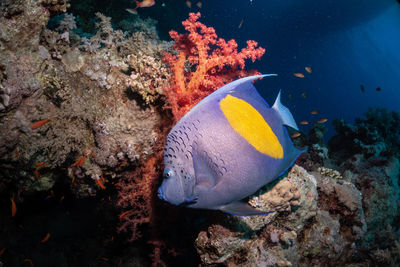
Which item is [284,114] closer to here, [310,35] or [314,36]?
[310,35]

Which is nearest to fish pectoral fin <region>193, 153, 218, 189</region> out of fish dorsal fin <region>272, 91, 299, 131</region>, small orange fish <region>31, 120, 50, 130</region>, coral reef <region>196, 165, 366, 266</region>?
fish dorsal fin <region>272, 91, 299, 131</region>

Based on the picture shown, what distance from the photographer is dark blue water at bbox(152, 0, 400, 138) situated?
30328mm

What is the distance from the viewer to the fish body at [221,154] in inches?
48.0

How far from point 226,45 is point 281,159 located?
251cm

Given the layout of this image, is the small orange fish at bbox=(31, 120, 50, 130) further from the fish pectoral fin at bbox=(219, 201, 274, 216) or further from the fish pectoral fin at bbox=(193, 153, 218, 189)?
the fish pectoral fin at bbox=(219, 201, 274, 216)

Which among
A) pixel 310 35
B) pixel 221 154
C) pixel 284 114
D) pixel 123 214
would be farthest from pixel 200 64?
pixel 310 35

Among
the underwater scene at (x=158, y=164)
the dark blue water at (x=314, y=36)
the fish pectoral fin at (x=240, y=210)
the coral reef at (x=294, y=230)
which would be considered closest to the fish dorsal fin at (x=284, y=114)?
the underwater scene at (x=158, y=164)

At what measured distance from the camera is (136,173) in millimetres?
3100

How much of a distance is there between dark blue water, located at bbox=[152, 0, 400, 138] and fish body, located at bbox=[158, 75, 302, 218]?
18.1 metres

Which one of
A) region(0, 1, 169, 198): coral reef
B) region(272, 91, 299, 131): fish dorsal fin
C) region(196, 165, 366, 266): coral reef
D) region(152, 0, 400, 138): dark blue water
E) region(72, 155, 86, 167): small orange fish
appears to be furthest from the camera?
region(152, 0, 400, 138): dark blue water

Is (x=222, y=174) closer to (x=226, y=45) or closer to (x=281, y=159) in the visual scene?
(x=281, y=159)

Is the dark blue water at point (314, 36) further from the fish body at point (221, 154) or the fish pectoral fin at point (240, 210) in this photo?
the fish pectoral fin at point (240, 210)

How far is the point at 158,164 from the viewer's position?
10.1 feet

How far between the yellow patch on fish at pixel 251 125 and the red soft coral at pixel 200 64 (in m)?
1.56
